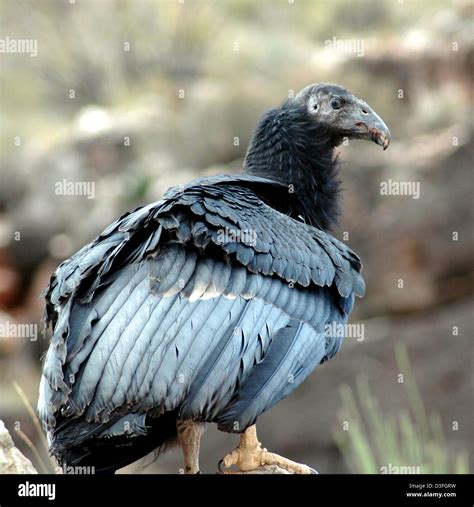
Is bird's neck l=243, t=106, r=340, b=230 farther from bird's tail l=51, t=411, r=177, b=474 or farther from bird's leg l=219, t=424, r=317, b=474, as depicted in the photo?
bird's tail l=51, t=411, r=177, b=474

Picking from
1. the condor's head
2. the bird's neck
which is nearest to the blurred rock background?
the bird's neck

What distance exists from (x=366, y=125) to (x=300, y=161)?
613mm

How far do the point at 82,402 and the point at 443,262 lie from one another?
40.2 ft

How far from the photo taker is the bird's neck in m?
8.06

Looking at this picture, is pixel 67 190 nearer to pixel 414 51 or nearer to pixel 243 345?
pixel 414 51

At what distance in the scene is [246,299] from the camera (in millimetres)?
6426

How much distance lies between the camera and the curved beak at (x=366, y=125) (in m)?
7.89

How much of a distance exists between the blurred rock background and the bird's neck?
320 cm

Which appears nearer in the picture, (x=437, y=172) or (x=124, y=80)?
(x=437, y=172)

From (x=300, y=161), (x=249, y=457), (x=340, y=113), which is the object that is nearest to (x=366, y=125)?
(x=340, y=113)

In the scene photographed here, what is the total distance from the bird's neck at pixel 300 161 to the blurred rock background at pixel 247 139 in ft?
10.5

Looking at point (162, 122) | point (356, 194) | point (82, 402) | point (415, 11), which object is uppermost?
point (415, 11)

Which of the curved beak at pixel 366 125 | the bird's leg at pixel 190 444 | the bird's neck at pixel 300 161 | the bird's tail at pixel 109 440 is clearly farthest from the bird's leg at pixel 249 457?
the curved beak at pixel 366 125
